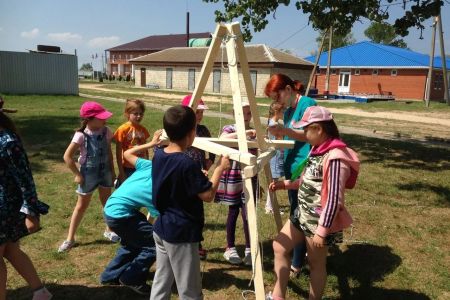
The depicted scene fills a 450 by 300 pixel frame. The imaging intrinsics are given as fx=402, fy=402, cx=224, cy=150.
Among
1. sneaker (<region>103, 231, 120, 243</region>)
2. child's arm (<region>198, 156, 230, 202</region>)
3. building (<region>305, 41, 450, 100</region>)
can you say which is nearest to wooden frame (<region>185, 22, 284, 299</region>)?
child's arm (<region>198, 156, 230, 202</region>)

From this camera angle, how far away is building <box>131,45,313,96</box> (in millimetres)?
33812

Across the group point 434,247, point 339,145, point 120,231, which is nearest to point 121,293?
point 120,231

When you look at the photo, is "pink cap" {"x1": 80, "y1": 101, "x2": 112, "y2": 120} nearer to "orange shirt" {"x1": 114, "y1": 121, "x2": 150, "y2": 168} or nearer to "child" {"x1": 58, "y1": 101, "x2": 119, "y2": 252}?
"child" {"x1": 58, "y1": 101, "x2": 119, "y2": 252}

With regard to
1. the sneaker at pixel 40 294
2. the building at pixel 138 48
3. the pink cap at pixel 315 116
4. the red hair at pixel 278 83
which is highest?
the building at pixel 138 48

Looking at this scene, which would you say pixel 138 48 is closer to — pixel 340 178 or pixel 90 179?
pixel 90 179

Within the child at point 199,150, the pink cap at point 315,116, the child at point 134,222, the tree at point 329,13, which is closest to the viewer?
the pink cap at point 315,116

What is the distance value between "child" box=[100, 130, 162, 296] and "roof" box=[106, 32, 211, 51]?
6791 centimetres

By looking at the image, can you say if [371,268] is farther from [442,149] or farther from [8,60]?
[8,60]

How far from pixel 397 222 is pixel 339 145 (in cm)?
309

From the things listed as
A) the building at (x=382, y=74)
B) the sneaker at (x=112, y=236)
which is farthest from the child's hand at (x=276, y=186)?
the building at (x=382, y=74)

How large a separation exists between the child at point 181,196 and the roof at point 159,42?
225 feet

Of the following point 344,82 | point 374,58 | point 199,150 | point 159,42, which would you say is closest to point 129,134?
point 199,150

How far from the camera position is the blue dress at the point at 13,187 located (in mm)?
2646

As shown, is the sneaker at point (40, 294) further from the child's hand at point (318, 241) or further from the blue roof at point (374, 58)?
the blue roof at point (374, 58)
